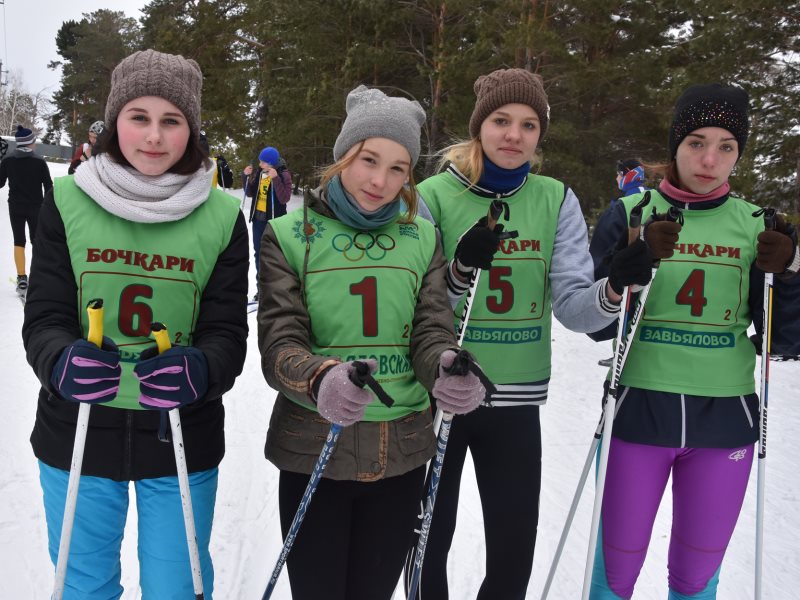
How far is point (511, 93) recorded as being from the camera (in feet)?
8.07

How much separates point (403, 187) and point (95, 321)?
1040 millimetres

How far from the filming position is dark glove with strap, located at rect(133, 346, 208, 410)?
178 centimetres

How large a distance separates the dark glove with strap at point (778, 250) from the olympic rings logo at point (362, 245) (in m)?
1.25

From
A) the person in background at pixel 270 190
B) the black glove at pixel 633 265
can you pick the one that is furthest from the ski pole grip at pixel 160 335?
the person in background at pixel 270 190

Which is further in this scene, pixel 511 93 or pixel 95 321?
pixel 511 93

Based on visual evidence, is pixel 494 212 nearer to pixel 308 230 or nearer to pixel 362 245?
pixel 362 245

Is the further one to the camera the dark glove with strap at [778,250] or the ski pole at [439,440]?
the dark glove with strap at [778,250]

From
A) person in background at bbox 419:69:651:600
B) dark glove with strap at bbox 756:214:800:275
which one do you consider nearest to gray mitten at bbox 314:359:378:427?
person in background at bbox 419:69:651:600

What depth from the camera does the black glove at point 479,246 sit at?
6.91 feet

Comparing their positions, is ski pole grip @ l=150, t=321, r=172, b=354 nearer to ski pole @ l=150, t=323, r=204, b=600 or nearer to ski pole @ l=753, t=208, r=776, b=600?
ski pole @ l=150, t=323, r=204, b=600

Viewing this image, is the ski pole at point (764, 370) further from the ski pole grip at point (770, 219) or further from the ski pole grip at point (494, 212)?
the ski pole grip at point (494, 212)

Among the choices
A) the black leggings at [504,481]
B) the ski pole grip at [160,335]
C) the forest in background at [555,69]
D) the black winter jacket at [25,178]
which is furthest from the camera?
the forest in background at [555,69]

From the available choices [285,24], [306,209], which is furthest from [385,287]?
A: [285,24]

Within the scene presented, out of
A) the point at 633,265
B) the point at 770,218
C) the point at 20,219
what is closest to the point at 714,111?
the point at 770,218
